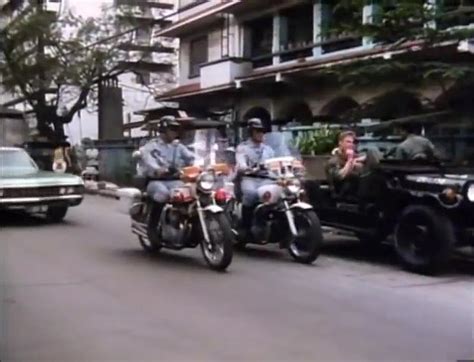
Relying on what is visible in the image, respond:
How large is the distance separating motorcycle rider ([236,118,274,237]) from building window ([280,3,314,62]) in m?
3.94

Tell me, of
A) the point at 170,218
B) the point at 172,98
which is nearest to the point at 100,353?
the point at 170,218

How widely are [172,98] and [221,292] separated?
957cm

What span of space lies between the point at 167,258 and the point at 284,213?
51.3 inches

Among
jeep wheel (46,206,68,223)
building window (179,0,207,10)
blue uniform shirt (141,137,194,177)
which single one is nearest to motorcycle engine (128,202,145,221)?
blue uniform shirt (141,137,194,177)

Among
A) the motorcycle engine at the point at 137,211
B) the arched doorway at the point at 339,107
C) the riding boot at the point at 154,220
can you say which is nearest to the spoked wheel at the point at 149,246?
the riding boot at the point at 154,220

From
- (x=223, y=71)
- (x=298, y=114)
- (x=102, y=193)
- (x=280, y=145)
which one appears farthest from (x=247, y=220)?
(x=223, y=71)

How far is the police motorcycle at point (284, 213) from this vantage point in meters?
8.33

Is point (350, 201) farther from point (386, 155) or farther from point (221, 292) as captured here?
point (221, 292)

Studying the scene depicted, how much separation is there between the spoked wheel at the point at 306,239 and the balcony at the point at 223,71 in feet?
25.0

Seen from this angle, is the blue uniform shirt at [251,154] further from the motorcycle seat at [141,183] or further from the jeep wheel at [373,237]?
the jeep wheel at [373,237]

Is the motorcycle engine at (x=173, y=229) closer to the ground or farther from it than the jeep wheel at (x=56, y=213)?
farther from it

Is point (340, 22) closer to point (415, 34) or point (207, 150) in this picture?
point (415, 34)

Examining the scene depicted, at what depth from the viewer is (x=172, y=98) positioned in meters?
16.0

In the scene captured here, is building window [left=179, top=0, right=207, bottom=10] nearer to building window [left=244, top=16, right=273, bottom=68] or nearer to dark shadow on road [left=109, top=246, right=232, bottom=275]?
building window [left=244, top=16, right=273, bottom=68]
